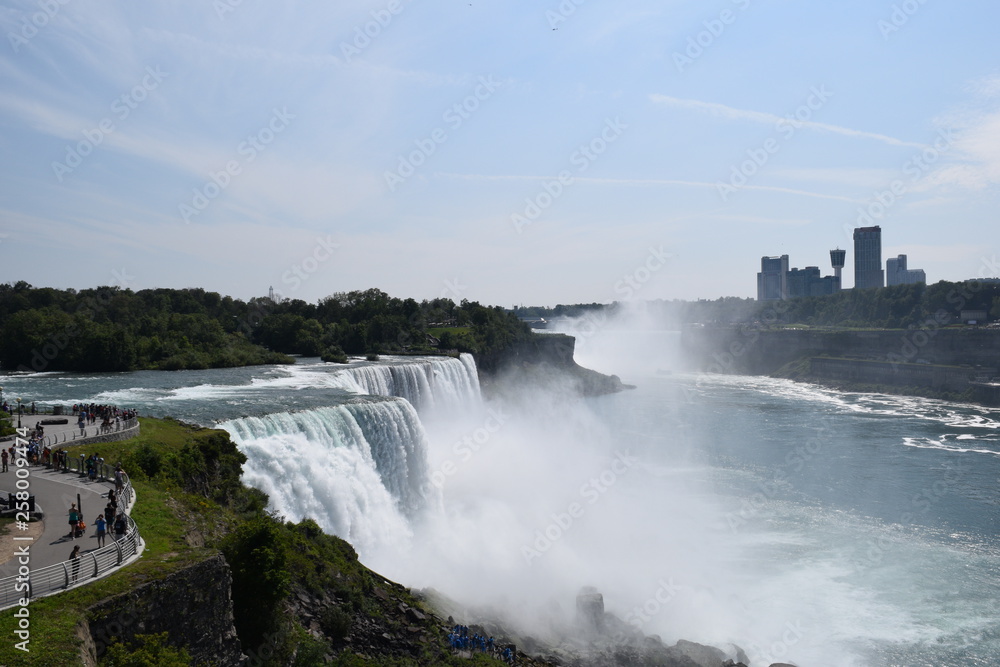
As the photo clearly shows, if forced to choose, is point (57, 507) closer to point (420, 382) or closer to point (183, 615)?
point (183, 615)

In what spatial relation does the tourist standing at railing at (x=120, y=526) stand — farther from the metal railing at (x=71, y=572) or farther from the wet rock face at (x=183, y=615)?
the wet rock face at (x=183, y=615)

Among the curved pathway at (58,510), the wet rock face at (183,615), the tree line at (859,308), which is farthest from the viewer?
the tree line at (859,308)

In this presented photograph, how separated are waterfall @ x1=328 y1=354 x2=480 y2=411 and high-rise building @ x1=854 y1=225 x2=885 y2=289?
146 m

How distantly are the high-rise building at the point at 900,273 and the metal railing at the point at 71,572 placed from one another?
20286 cm

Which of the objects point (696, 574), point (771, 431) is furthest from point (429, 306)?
point (696, 574)

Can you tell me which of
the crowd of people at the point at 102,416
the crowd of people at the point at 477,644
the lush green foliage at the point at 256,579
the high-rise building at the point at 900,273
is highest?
the high-rise building at the point at 900,273

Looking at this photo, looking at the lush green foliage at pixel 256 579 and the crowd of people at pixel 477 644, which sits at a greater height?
the lush green foliage at pixel 256 579

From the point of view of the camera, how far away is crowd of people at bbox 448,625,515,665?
14205 mm

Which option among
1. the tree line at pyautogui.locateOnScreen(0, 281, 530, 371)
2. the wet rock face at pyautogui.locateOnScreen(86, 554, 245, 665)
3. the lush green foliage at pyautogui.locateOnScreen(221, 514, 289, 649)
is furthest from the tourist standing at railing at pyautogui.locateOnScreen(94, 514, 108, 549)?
the tree line at pyautogui.locateOnScreen(0, 281, 530, 371)

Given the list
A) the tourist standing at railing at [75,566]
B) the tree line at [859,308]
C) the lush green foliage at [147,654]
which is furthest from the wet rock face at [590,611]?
the tree line at [859,308]

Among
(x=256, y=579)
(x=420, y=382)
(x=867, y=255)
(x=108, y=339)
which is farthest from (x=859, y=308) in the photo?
(x=256, y=579)

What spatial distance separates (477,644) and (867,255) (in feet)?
574

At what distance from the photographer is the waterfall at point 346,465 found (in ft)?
58.6

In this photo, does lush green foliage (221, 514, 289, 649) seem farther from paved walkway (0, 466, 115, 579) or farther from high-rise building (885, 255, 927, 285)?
high-rise building (885, 255, 927, 285)
